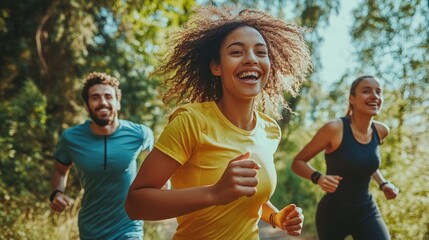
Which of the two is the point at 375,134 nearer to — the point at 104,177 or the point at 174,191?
the point at 104,177

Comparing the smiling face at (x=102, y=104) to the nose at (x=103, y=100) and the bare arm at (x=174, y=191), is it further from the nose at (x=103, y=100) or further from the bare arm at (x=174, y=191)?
the bare arm at (x=174, y=191)

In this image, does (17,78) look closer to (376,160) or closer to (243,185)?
(376,160)

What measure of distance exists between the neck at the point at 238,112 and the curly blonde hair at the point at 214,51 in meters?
0.24

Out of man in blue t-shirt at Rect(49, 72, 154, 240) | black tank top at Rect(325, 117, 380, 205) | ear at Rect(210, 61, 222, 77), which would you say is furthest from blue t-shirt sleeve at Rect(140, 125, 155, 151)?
ear at Rect(210, 61, 222, 77)

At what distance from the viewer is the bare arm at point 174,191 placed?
59.1 inches

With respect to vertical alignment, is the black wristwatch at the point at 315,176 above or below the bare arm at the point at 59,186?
above

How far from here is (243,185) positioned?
1.49 m

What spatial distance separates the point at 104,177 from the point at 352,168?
2.01 metres

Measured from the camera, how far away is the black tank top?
3.61m

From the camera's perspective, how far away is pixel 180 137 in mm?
1826

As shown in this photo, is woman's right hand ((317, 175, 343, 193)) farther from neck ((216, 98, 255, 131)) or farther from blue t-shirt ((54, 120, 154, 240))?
blue t-shirt ((54, 120, 154, 240))

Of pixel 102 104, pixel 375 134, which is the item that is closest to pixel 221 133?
pixel 102 104

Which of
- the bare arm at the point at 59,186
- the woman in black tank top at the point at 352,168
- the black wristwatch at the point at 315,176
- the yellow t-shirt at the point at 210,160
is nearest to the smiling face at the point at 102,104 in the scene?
the bare arm at the point at 59,186

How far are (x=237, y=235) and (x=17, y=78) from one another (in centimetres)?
753
